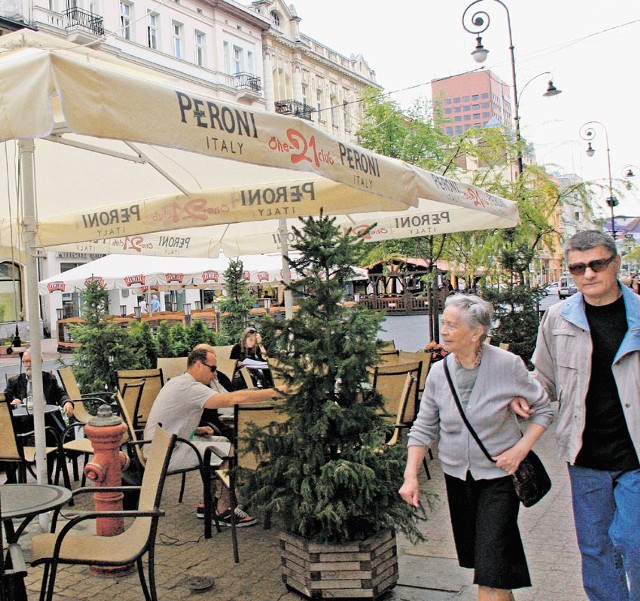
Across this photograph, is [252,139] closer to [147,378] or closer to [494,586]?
[494,586]

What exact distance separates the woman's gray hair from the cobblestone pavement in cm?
167

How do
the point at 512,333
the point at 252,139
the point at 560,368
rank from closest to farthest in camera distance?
the point at 560,368 → the point at 252,139 → the point at 512,333

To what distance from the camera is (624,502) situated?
307cm

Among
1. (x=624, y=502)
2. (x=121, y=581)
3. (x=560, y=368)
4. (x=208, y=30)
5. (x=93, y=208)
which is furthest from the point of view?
(x=208, y=30)

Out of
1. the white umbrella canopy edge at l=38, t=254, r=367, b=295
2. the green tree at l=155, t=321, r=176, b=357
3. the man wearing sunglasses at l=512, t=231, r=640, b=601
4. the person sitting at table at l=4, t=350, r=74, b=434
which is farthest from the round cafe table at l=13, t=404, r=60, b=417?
the white umbrella canopy edge at l=38, t=254, r=367, b=295

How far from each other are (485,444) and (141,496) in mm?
1876

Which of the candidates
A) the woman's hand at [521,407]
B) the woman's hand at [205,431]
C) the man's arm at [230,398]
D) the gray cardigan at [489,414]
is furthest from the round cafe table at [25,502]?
the woman's hand at [521,407]

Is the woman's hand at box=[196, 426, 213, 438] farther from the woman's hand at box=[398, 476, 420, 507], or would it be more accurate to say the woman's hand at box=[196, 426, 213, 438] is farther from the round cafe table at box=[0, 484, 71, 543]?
the woman's hand at box=[398, 476, 420, 507]

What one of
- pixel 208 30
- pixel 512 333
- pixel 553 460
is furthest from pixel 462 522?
pixel 208 30

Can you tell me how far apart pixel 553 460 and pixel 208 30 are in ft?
123

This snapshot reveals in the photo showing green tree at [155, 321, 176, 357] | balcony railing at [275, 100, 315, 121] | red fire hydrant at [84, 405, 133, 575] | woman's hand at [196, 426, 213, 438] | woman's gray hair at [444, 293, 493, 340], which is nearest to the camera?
woman's gray hair at [444, 293, 493, 340]

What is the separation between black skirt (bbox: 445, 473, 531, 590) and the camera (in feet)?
10.3

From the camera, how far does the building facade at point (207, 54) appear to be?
1188 inches

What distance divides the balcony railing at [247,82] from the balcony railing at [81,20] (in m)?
11.4
